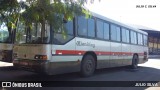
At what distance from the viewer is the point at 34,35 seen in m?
9.56

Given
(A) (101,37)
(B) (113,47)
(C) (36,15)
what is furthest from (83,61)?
(C) (36,15)

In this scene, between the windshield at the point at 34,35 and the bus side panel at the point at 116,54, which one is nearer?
the windshield at the point at 34,35

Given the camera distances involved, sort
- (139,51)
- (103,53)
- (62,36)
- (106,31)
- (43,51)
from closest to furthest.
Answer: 1. (43,51)
2. (62,36)
3. (103,53)
4. (106,31)
5. (139,51)

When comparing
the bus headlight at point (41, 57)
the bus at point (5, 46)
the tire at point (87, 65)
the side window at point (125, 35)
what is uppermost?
the side window at point (125, 35)

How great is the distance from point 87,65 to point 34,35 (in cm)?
308

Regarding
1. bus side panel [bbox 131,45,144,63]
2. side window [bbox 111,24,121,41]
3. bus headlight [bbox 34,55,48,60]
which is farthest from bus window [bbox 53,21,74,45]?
bus side panel [bbox 131,45,144,63]

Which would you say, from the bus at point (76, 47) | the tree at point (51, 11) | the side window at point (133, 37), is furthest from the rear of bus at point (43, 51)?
the side window at point (133, 37)

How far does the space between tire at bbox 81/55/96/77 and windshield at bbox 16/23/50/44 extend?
259 cm

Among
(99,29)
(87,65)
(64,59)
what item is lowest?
(87,65)

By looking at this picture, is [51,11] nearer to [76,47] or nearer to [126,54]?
[76,47]

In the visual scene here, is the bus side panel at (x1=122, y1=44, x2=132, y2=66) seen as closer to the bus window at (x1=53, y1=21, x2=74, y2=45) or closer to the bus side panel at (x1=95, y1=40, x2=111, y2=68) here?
the bus side panel at (x1=95, y1=40, x2=111, y2=68)

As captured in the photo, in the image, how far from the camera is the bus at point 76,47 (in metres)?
9.20

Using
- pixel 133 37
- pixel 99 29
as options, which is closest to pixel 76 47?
pixel 99 29

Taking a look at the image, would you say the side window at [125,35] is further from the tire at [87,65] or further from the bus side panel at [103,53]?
the tire at [87,65]
